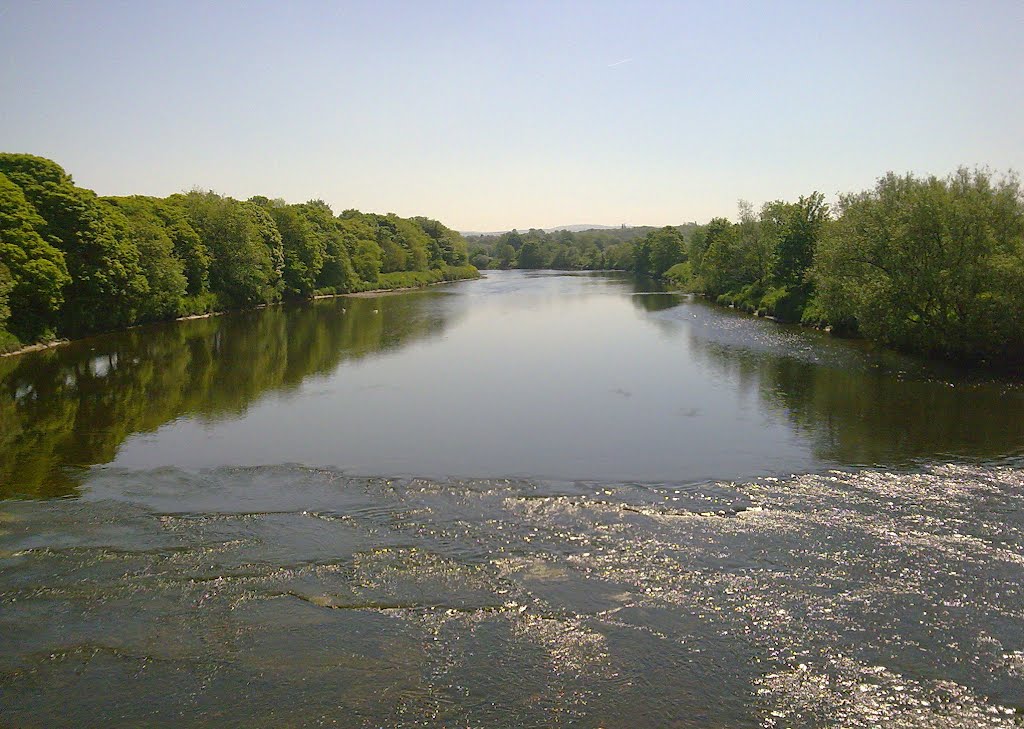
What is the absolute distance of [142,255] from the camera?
147 feet

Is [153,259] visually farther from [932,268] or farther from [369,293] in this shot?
[932,268]

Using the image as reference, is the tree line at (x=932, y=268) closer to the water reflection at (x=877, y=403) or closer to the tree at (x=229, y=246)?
the water reflection at (x=877, y=403)

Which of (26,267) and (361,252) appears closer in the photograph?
(26,267)

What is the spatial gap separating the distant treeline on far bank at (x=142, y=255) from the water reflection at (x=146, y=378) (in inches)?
77.3

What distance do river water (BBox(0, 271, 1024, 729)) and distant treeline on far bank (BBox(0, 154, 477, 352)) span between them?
1106 cm

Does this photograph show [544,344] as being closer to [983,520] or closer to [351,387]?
[351,387]

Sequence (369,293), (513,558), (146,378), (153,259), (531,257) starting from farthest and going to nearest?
(531,257) < (369,293) < (153,259) < (146,378) < (513,558)

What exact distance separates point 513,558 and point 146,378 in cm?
2191

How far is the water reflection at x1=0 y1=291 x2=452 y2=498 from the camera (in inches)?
712

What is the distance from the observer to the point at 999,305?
90.9 feet

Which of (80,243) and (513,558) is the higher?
(80,243)

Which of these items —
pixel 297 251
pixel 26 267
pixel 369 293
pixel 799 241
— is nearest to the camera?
pixel 26 267

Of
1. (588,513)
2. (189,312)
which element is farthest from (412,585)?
(189,312)

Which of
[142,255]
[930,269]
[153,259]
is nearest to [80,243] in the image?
[142,255]
